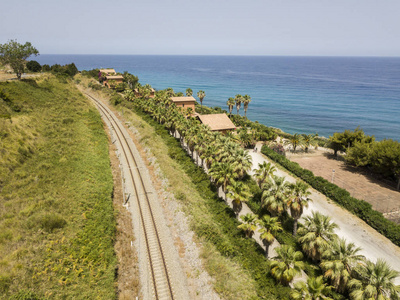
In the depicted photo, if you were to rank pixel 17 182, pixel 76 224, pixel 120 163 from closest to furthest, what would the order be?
pixel 76 224 → pixel 17 182 → pixel 120 163

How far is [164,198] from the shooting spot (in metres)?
37.9

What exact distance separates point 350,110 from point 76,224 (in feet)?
472

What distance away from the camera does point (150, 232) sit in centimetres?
3073

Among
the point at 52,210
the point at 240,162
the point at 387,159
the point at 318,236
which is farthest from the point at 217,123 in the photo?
the point at 52,210

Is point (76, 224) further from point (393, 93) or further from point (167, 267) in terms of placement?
point (393, 93)

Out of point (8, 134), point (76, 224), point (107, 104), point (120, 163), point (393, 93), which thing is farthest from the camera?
point (393, 93)

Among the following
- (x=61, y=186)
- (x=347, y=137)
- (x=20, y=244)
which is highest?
(x=347, y=137)

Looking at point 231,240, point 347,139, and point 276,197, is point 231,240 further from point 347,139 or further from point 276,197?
point 347,139

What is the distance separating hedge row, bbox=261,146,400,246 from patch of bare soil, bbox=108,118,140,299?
1252 inches

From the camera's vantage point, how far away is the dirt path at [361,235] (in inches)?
1091

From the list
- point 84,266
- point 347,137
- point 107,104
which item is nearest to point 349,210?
point 347,137

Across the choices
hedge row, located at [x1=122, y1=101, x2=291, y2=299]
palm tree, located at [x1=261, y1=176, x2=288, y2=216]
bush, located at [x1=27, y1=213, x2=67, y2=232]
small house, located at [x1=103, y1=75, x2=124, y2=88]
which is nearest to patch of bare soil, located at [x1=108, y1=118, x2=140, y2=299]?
bush, located at [x1=27, y1=213, x2=67, y2=232]

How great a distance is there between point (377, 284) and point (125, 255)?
2462cm

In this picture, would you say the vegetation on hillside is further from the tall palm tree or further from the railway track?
the railway track
